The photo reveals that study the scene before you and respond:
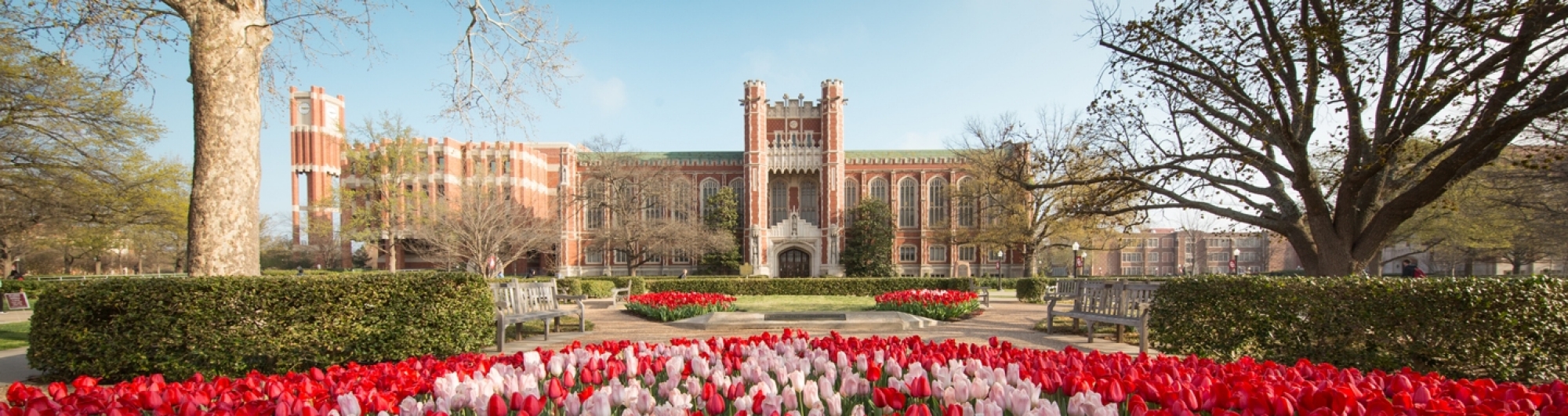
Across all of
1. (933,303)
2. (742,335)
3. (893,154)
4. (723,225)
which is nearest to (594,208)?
(723,225)

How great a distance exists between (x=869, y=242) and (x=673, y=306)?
2804 cm

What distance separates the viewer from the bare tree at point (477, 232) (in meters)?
23.3

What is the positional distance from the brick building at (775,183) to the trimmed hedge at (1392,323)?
31664 mm

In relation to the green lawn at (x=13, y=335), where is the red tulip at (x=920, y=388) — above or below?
above

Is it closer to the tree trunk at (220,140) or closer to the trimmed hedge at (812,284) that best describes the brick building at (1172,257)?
the trimmed hedge at (812,284)

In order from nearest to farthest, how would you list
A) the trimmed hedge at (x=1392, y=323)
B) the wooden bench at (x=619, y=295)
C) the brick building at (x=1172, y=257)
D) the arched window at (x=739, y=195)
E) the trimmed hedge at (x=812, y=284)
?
the trimmed hedge at (x=1392, y=323) → the wooden bench at (x=619, y=295) → the trimmed hedge at (x=812, y=284) → the arched window at (x=739, y=195) → the brick building at (x=1172, y=257)

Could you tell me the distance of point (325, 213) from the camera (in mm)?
38125

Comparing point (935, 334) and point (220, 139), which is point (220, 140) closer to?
point (220, 139)

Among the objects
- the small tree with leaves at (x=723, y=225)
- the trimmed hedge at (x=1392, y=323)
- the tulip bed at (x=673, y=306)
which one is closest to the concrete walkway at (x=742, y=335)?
the tulip bed at (x=673, y=306)

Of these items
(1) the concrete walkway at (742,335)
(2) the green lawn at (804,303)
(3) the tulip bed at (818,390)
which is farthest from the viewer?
(2) the green lawn at (804,303)

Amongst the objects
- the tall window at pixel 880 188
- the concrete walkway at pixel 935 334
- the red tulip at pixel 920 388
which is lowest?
the concrete walkway at pixel 935 334

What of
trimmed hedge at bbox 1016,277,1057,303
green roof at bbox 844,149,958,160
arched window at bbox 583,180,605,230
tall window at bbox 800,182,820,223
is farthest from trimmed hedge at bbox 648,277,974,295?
green roof at bbox 844,149,958,160

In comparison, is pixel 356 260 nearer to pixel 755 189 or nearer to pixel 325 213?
pixel 325 213

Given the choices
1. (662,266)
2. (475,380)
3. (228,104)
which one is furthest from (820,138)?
(475,380)
